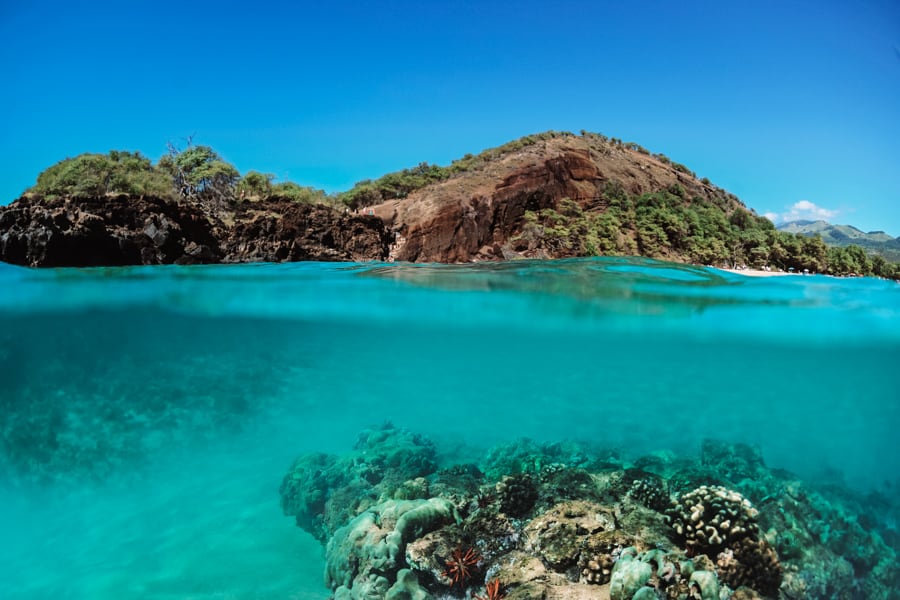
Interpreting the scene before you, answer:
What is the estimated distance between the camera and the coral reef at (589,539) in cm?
569

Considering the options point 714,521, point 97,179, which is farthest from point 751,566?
point 97,179

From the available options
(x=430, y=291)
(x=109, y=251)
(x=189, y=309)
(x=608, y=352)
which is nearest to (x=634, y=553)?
(x=430, y=291)

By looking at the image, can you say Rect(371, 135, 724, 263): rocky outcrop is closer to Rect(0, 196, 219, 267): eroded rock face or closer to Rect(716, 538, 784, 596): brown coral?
Rect(0, 196, 219, 267): eroded rock face

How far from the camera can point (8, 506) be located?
10.1m

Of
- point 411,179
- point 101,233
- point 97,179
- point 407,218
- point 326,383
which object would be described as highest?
point 411,179

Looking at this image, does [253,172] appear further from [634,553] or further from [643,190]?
Result: [634,553]

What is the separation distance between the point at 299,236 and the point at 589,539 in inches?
655

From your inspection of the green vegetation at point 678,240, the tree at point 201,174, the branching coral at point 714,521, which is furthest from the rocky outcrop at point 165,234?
the branching coral at point 714,521

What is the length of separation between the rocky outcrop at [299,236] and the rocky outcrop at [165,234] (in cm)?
4

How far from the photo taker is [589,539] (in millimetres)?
6043

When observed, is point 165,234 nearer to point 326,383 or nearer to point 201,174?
point 326,383

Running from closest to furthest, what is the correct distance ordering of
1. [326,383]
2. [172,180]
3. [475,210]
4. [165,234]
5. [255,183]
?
[165,234], [326,383], [475,210], [172,180], [255,183]

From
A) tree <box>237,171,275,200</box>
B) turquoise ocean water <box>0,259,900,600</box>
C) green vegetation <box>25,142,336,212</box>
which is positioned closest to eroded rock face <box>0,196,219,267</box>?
turquoise ocean water <box>0,259,900,600</box>

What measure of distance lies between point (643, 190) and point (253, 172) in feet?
85.6
